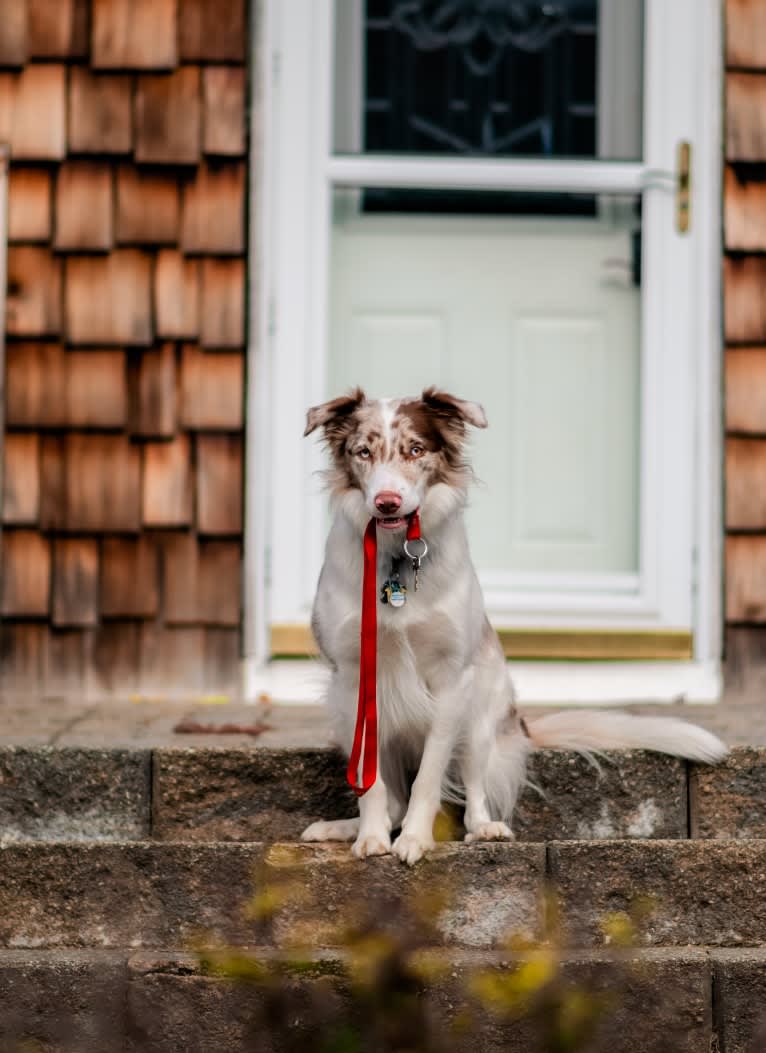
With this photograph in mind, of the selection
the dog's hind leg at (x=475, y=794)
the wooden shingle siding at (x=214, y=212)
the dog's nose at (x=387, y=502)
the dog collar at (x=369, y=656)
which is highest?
the wooden shingle siding at (x=214, y=212)

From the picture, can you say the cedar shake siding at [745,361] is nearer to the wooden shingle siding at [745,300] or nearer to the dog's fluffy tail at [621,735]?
the wooden shingle siding at [745,300]

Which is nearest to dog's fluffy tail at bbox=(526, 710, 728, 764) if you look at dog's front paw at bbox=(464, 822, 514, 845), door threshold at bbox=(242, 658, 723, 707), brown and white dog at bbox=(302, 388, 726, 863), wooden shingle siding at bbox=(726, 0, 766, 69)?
brown and white dog at bbox=(302, 388, 726, 863)

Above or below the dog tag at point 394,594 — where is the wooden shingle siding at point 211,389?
above

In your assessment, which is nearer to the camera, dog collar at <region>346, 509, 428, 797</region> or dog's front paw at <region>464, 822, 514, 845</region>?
dog collar at <region>346, 509, 428, 797</region>

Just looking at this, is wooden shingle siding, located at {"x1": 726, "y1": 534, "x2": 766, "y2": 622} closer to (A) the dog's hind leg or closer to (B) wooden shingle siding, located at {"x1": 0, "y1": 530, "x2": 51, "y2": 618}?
(A) the dog's hind leg

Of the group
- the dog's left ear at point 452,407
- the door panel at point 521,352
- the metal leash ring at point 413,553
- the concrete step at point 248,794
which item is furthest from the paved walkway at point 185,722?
the dog's left ear at point 452,407

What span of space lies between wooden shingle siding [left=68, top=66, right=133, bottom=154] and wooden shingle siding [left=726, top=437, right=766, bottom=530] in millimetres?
2129

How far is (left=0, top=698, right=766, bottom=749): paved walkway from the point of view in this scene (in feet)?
11.2

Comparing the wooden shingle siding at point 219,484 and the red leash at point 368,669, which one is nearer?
the red leash at point 368,669

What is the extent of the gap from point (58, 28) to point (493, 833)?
2.95 metres

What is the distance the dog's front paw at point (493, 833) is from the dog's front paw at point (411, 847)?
0.17 metres

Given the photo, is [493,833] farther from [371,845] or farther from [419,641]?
[419,641]

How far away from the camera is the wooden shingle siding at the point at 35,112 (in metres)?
4.57

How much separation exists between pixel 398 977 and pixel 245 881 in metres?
1.67
